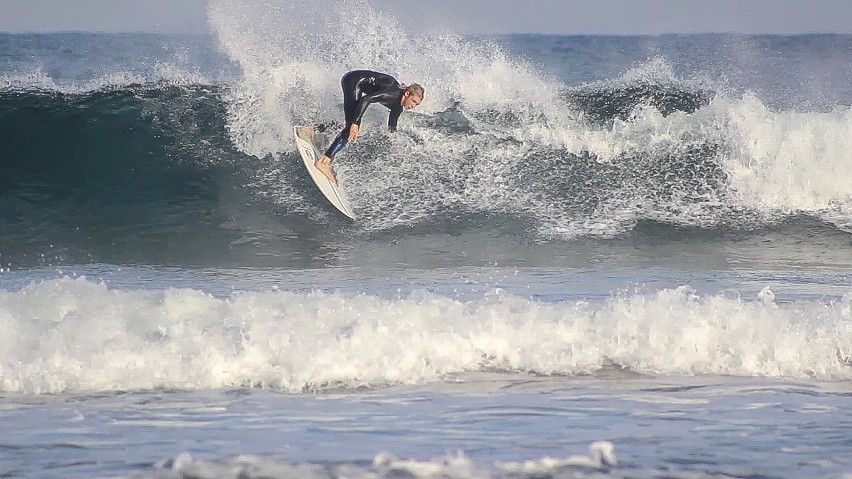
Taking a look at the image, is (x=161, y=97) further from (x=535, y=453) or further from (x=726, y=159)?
(x=535, y=453)

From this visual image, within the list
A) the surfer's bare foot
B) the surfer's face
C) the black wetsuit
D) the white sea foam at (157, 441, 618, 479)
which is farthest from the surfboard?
the white sea foam at (157, 441, 618, 479)

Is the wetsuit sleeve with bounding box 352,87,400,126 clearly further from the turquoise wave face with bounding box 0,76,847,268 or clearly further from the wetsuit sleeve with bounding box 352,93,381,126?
the turquoise wave face with bounding box 0,76,847,268

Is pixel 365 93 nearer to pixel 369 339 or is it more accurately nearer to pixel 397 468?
pixel 369 339

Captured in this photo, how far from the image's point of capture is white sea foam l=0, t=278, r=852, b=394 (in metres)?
5.75

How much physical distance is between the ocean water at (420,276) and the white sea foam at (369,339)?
21mm

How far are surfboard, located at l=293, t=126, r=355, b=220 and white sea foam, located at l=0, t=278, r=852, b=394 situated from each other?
3679 mm

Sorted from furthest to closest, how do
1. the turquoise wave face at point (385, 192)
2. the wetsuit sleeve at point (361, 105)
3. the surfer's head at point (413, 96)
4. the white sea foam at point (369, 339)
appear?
the turquoise wave face at point (385, 192)
the wetsuit sleeve at point (361, 105)
the surfer's head at point (413, 96)
the white sea foam at point (369, 339)

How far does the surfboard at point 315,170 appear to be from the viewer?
10.3 metres

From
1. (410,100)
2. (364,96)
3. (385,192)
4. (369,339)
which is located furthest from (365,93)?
(369,339)

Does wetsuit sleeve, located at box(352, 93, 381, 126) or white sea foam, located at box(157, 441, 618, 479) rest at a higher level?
wetsuit sleeve, located at box(352, 93, 381, 126)

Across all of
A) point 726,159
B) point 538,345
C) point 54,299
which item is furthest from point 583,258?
point 54,299

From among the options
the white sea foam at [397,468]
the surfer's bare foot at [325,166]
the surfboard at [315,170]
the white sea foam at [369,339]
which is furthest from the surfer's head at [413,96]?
the white sea foam at [397,468]

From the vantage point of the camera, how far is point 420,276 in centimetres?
895

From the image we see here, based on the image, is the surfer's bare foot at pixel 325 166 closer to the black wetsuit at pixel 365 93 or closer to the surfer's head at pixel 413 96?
the black wetsuit at pixel 365 93
